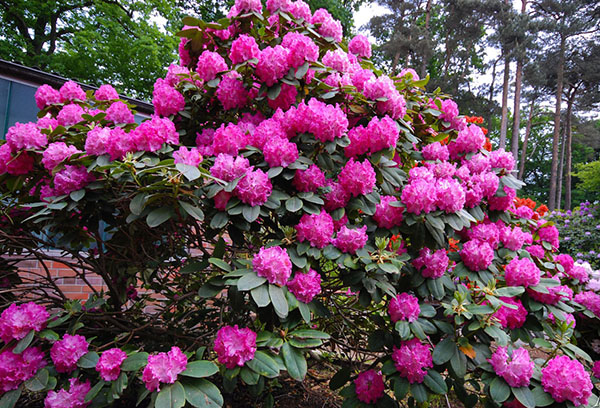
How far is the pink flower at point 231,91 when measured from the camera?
1.50 meters

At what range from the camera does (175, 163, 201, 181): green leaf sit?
1.04 meters

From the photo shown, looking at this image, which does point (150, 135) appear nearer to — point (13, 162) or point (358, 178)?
point (13, 162)

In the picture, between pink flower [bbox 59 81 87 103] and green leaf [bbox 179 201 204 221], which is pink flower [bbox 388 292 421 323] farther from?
pink flower [bbox 59 81 87 103]

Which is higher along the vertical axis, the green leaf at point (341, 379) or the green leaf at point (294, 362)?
the green leaf at point (294, 362)

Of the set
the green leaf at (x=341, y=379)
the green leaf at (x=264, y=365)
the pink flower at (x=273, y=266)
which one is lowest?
the green leaf at (x=341, y=379)

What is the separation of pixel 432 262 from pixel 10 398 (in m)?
1.55

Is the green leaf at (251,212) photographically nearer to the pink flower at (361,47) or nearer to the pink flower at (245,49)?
the pink flower at (245,49)

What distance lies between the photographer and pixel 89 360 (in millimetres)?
1229

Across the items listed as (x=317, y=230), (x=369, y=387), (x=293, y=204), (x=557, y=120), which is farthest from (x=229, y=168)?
(x=557, y=120)

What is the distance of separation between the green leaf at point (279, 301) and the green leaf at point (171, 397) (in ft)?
1.13

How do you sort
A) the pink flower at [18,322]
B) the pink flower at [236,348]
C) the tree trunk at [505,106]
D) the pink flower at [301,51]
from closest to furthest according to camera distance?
the pink flower at [236,348] → the pink flower at [18,322] → the pink flower at [301,51] → the tree trunk at [505,106]

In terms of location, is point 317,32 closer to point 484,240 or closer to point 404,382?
point 484,240

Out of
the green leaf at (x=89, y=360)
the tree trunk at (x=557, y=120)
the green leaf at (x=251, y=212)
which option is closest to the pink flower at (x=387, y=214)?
the green leaf at (x=251, y=212)

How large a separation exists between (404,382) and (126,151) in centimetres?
131
